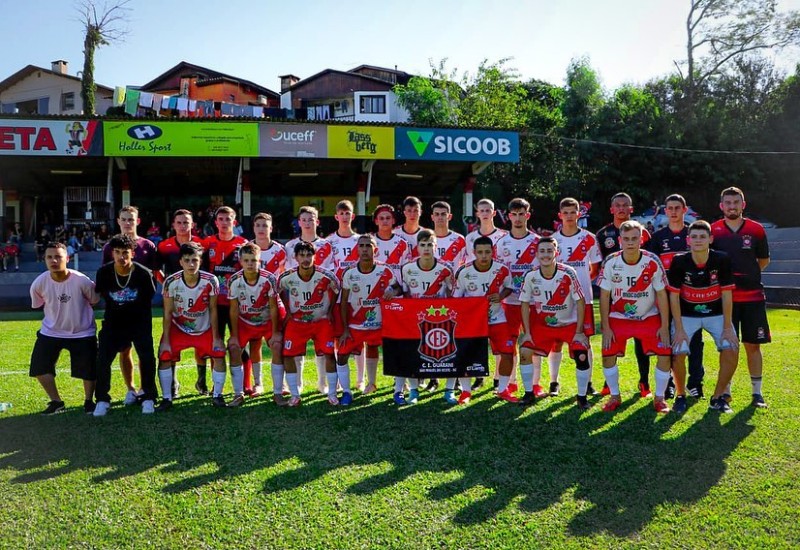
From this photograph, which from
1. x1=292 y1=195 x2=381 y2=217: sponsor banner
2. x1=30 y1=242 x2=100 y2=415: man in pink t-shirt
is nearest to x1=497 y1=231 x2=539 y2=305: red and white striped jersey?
x1=30 y1=242 x2=100 y2=415: man in pink t-shirt

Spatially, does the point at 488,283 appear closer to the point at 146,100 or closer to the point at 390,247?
the point at 390,247

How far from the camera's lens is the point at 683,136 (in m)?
34.6

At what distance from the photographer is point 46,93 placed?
3906cm

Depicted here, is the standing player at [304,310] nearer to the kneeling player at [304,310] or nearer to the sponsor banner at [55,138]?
the kneeling player at [304,310]

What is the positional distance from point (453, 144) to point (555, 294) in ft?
56.9

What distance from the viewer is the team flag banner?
6727mm

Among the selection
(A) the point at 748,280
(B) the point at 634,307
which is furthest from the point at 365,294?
(A) the point at 748,280

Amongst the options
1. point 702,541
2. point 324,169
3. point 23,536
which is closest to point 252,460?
point 23,536

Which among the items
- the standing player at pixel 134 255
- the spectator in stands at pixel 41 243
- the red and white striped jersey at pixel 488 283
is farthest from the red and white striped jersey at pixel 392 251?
the spectator in stands at pixel 41 243

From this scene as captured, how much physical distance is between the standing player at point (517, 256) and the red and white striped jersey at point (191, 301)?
322 cm

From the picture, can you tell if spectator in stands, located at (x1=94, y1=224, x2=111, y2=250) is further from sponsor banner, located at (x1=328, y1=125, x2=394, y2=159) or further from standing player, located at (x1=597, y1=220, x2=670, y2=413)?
standing player, located at (x1=597, y1=220, x2=670, y2=413)

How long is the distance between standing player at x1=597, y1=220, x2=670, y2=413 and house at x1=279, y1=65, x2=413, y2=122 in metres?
35.4

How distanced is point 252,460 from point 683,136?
3497 cm

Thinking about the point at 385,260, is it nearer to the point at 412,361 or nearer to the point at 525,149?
the point at 412,361
